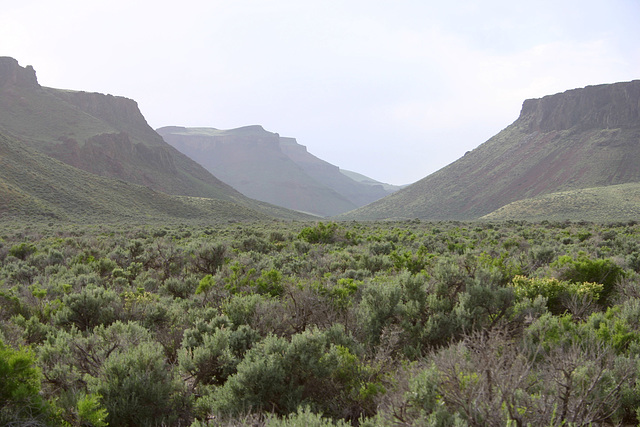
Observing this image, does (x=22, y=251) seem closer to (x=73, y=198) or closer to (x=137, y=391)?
(x=137, y=391)

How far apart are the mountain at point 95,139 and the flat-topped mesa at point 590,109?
224 ft

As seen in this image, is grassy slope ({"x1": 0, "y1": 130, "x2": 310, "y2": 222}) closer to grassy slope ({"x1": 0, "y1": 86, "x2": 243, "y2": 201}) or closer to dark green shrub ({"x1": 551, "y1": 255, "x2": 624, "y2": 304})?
grassy slope ({"x1": 0, "y1": 86, "x2": 243, "y2": 201})

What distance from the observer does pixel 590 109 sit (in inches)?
3356

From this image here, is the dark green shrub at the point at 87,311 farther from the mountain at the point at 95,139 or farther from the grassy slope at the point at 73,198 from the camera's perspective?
the mountain at the point at 95,139

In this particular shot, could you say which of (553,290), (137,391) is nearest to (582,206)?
(553,290)

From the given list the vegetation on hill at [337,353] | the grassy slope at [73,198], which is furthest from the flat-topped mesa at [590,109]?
the vegetation on hill at [337,353]

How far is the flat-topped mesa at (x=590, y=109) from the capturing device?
A: 8062 cm

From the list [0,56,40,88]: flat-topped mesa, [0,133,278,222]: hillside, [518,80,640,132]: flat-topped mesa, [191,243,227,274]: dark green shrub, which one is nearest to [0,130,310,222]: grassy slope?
[0,133,278,222]: hillside

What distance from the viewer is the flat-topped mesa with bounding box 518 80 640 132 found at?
80.6m

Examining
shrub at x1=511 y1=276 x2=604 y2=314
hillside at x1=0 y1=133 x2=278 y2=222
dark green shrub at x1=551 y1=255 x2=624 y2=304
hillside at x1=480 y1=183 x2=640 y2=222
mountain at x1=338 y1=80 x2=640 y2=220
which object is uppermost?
mountain at x1=338 y1=80 x2=640 y2=220

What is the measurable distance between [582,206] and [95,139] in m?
87.5

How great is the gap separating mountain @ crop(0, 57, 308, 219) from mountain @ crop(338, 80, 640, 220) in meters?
35.7

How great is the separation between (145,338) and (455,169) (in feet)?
320

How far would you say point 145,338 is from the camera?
191 inches
